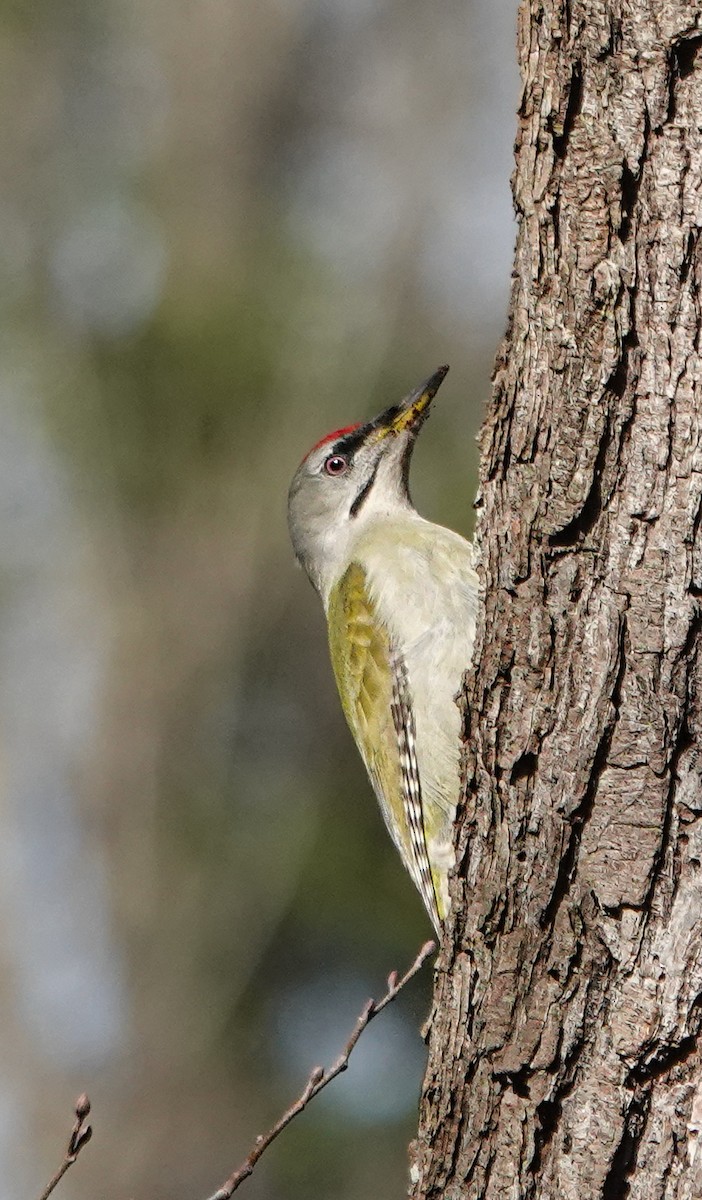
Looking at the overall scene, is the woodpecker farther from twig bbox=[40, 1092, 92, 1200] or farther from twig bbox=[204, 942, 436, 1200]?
twig bbox=[40, 1092, 92, 1200]

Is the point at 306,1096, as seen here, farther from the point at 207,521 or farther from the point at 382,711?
the point at 207,521

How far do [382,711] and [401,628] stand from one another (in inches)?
11.9

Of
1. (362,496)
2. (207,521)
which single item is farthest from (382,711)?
(207,521)

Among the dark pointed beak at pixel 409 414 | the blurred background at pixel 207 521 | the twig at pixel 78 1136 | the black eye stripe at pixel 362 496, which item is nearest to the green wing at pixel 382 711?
→ the black eye stripe at pixel 362 496

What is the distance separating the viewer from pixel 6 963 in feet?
53.9

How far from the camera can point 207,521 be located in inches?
667

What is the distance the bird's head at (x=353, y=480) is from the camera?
18.6 feet

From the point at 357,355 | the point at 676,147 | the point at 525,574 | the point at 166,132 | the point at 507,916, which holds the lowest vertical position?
the point at 507,916

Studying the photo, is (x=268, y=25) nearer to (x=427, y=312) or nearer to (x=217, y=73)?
(x=217, y=73)

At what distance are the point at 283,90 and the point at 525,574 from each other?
1803cm

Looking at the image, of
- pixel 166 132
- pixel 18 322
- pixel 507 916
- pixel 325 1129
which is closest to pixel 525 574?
pixel 507 916

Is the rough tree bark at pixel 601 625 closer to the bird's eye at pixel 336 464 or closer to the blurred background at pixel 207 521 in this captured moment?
the bird's eye at pixel 336 464

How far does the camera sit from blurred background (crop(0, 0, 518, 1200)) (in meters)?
14.8

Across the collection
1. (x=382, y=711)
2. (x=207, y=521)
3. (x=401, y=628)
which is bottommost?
(x=382, y=711)
